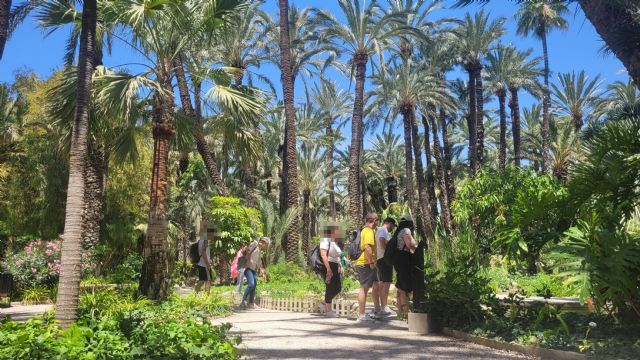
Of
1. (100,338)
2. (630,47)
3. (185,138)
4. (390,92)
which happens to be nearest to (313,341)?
(100,338)

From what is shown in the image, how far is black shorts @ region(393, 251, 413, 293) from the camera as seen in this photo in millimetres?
8383

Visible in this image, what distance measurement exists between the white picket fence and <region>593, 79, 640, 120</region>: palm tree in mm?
28586

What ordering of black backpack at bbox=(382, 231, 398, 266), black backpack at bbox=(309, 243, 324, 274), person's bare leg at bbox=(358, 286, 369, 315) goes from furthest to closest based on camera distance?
black backpack at bbox=(309, 243, 324, 274)
person's bare leg at bbox=(358, 286, 369, 315)
black backpack at bbox=(382, 231, 398, 266)

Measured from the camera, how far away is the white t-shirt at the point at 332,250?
9.98 m

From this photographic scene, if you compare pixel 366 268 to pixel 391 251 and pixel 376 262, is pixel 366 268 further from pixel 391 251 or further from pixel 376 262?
pixel 391 251

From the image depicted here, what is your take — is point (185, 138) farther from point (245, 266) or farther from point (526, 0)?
point (526, 0)

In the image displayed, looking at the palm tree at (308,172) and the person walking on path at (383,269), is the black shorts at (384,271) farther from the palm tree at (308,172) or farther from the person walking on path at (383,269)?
the palm tree at (308,172)

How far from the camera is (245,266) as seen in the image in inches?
459

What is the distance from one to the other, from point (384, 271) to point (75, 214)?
4799 mm

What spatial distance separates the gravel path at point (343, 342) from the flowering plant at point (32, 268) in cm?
833

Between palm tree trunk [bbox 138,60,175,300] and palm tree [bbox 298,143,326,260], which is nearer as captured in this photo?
palm tree trunk [bbox 138,60,175,300]

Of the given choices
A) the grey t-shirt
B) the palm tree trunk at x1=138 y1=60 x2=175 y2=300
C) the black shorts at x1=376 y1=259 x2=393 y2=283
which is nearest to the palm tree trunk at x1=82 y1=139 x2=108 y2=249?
the palm tree trunk at x1=138 y1=60 x2=175 y2=300

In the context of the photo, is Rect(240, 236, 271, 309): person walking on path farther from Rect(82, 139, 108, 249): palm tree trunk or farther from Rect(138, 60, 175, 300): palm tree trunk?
Rect(82, 139, 108, 249): palm tree trunk

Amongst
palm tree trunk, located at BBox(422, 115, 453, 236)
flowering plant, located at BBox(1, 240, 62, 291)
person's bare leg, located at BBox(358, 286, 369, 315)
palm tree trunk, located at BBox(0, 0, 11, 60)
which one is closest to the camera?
palm tree trunk, located at BBox(0, 0, 11, 60)
